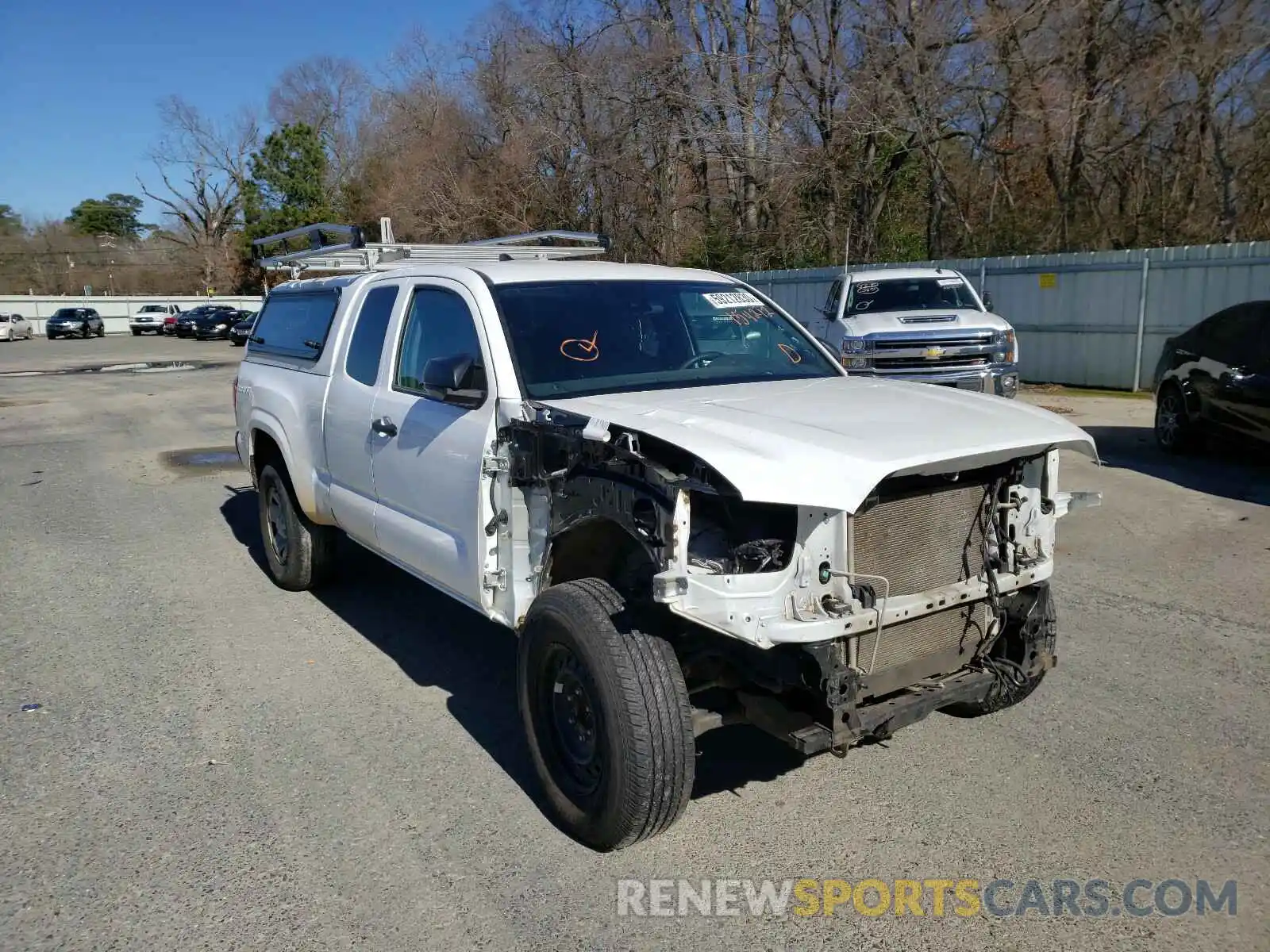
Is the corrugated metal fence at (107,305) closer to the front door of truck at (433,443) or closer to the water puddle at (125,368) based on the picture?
the water puddle at (125,368)

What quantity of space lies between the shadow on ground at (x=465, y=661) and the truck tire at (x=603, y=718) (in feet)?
1.20

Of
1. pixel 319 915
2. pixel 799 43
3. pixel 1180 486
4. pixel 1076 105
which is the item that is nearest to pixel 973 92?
pixel 1076 105

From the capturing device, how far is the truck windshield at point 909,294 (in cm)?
1379

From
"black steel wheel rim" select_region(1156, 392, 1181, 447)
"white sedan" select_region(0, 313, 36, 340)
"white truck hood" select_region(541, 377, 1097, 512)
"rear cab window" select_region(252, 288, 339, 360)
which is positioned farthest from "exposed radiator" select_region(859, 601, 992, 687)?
"white sedan" select_region(0, 313, 36, 340)

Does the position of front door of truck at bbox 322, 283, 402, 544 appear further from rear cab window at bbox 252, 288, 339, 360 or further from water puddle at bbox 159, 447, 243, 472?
water puddle at bbox 159, 447, 243, 472

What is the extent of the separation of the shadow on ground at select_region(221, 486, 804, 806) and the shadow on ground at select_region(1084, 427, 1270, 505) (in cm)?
660

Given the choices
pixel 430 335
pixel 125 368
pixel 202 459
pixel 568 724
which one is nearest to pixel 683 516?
pixel 568 724

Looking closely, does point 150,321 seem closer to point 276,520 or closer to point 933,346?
point 933,346

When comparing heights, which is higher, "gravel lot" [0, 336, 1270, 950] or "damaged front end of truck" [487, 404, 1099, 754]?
"damaged front end of truck" [487, 404, 1099, 754]

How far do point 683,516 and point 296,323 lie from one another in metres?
4.36

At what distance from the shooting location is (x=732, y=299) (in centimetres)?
528

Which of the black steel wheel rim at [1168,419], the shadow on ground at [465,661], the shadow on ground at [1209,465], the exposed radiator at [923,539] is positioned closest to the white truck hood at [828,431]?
the exposed radiator at [923,539]

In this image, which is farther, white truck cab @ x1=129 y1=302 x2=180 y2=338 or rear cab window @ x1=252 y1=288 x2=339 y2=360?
white truck cab @ x1=129 y1=302 x2=180 y2=338

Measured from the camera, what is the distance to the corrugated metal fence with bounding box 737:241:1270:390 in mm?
15516
